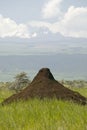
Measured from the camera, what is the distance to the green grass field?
895 cm

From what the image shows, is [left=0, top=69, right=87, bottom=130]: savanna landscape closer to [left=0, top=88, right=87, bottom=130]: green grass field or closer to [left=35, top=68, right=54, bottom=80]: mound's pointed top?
[left=0, top=88, right=87, bottom=130]: green grass field

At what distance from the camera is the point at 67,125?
8953mm

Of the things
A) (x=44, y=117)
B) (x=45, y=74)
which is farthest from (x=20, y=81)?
(x=44, y=117)

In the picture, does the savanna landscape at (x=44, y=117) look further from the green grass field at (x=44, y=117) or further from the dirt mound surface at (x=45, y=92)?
the dirt mound surface at (x=45, y=92)

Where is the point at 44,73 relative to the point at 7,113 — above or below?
above

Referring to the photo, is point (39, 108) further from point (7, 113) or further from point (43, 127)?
point (43, 127)

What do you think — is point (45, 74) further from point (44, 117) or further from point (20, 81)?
point (20, 81)

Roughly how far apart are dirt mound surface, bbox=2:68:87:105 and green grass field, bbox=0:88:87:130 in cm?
333

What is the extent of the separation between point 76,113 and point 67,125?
1.44 meters

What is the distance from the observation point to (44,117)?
10.1 m

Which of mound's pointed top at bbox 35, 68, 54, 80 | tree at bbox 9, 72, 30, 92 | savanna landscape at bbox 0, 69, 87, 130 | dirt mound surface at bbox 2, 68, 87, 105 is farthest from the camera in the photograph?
tree at bbox 9, 72, 30, 92

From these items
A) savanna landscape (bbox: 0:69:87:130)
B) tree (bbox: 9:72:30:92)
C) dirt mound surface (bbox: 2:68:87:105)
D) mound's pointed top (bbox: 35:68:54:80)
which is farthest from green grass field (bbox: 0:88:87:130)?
tree (bbox: 9:72:30:92)

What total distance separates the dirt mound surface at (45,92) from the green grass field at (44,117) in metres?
3.33

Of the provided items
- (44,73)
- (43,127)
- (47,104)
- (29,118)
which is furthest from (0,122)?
(44,73)
